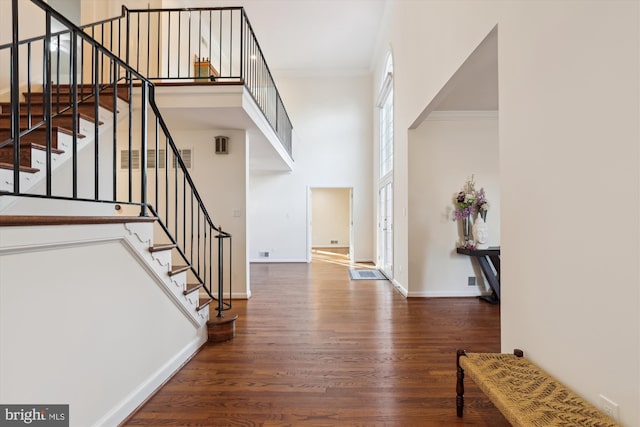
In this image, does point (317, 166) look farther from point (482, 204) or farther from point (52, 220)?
point (52, 220)

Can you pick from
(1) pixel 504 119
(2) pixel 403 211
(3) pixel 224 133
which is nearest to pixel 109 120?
(3) pixel 224 133

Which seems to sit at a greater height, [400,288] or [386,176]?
[386,176]

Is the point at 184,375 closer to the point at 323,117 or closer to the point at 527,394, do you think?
the point at 527,394

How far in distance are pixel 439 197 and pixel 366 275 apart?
2.38 m

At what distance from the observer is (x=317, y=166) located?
8.35 meters

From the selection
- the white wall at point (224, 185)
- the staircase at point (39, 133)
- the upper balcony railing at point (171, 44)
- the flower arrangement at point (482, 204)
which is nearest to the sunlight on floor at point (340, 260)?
the flower arrangement at point (482, 204)

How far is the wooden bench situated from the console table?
255cm

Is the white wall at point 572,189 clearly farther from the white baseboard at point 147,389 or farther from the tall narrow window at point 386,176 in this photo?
the tall narrow window at point 386,176

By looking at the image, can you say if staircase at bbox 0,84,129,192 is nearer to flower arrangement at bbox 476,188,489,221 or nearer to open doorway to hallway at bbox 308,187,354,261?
flower arrangement at bbox 476,188,489,221

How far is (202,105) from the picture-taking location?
3.48m

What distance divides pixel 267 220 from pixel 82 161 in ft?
16.0

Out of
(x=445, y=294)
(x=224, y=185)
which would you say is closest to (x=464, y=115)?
(x=445, y=294)

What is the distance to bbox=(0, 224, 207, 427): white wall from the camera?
1.22 m

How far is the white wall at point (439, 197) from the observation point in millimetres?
4535
